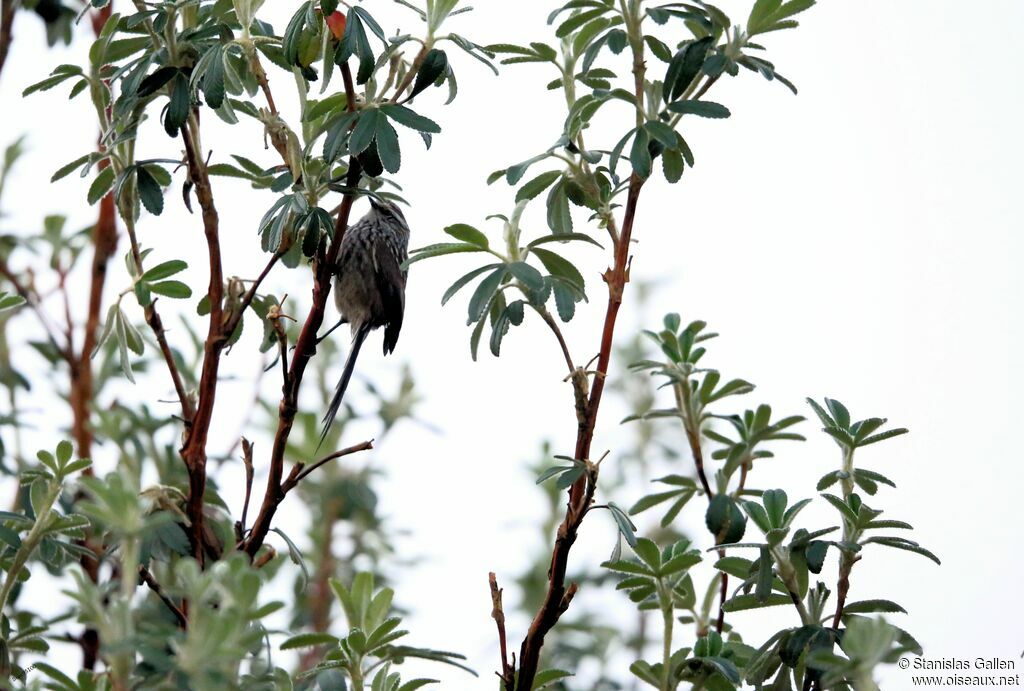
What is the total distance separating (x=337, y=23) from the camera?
2.56m

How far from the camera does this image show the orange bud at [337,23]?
2512mm

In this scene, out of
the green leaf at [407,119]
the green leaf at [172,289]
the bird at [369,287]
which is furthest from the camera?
the bird at [369,287]

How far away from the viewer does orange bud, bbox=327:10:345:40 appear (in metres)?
2.51

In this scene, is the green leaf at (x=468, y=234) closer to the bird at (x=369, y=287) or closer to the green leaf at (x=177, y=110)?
the green leaf at (x=177, y=110)

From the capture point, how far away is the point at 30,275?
3965mm

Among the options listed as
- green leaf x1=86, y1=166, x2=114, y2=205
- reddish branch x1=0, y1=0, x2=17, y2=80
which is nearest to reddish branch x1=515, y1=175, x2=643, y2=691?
green leaf x1=86, y1=166, x2=114, y2=205

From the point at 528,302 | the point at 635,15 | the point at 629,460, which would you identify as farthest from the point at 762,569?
the point at 629,460

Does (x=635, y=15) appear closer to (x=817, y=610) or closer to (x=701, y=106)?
(x=701, y=106)

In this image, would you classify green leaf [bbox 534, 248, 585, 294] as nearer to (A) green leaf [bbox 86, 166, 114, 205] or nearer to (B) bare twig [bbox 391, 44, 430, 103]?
(B) bare twig [bbox 391, 44, 430, 103]

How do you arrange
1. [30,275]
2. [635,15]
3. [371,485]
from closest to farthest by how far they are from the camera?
[635,15] → [30,275] → [371,485]

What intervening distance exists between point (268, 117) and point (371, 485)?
2618 mm

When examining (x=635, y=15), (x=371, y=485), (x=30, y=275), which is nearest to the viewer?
(x=635, y=15)

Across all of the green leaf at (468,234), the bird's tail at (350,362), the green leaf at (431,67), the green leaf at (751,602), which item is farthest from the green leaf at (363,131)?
the bird's tail at (350,362)

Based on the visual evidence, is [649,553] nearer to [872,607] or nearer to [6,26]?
[872,607]
